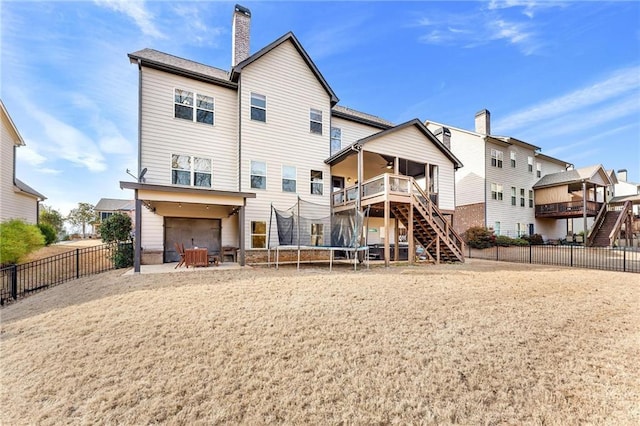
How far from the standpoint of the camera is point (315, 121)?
14586 mm

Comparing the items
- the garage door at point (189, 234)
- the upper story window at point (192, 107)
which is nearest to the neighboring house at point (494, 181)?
the upper story window at point (192, 107)

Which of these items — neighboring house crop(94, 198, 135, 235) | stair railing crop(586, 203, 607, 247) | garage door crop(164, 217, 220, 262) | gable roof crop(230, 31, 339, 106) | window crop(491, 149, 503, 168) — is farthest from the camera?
neighboring house crop(94, 198, 135, 235)

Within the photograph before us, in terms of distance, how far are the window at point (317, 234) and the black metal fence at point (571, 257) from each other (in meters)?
11.0

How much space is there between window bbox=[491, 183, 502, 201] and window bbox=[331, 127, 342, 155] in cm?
1522

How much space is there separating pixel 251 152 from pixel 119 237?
6.82 metres

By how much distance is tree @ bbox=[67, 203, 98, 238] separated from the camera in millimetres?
41906

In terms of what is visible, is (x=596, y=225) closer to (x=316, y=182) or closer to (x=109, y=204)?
(x=316, y=182)

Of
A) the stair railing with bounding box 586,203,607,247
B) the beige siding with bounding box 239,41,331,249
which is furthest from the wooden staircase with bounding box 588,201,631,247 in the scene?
the beige siding with bounding box 239,41,331,249

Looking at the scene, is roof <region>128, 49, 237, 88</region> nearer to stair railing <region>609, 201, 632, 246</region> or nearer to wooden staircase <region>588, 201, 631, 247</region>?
stair railing <region>609, 201, 632, 246</region>

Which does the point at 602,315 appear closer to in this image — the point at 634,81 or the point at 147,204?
the point at 634,81

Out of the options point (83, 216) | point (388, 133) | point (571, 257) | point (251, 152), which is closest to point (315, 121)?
point (388, 133)

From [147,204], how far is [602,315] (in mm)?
14207

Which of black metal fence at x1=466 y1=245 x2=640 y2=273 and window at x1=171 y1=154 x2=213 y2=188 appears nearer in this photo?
Answer: window at x1=171 y1=154 x2=213 y2=188

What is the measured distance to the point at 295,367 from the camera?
344cm
